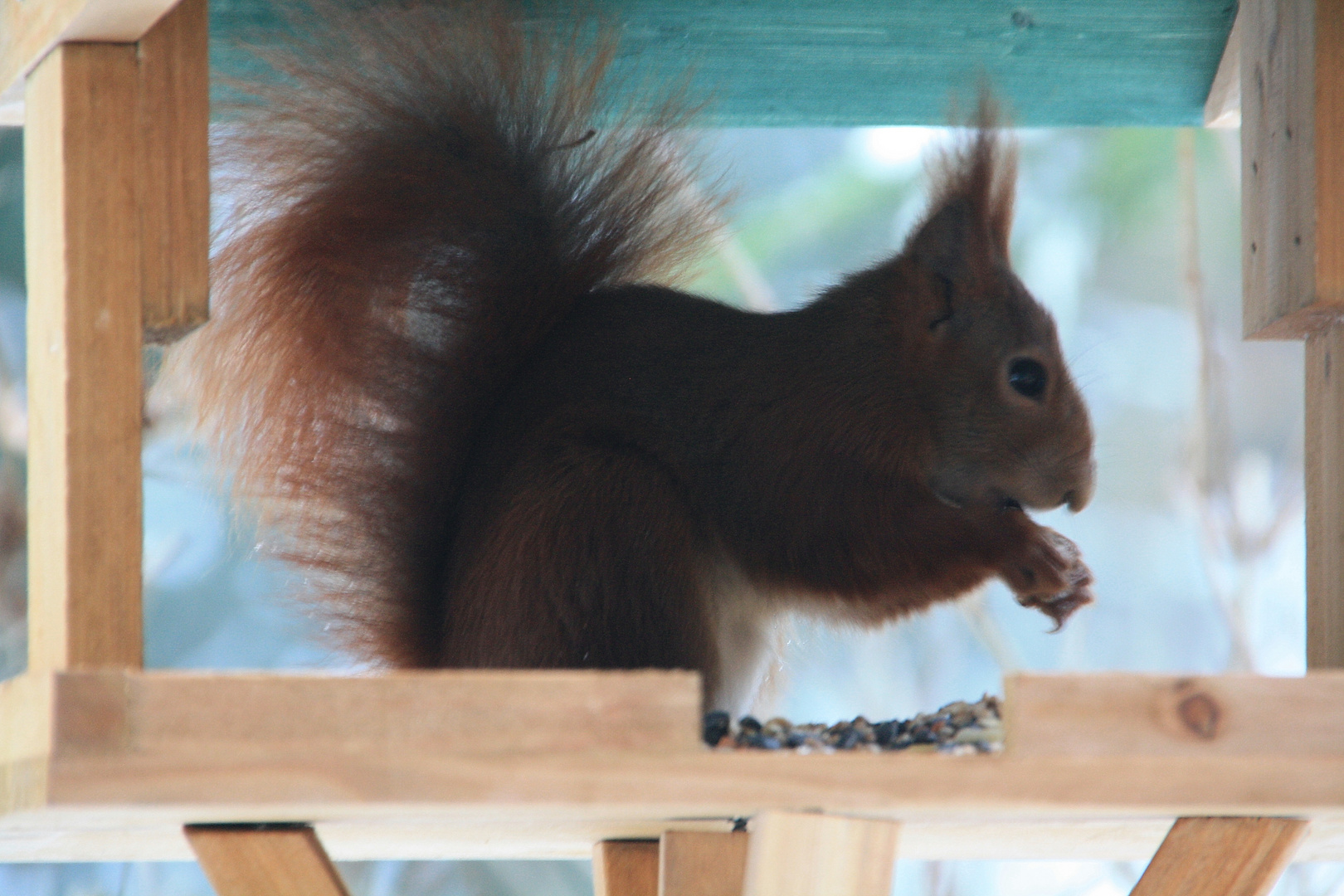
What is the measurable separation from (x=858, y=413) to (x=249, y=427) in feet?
1.75

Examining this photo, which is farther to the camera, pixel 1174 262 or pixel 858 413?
pixel 1174 262

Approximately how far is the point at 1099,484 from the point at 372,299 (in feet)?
14.4

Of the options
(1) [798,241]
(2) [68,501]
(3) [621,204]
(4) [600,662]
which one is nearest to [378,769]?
(2) [68,501]

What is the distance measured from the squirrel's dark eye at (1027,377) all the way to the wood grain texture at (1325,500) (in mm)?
221

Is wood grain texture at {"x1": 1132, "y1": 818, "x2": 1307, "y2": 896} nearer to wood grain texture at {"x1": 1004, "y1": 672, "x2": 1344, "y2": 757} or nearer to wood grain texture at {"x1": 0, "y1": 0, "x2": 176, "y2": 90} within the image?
wood grain texture at {"x1": 1004, "y1": 672, "x2": 1344, "y2": 757}

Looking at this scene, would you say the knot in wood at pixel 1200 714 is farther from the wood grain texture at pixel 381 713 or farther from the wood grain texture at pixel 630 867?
the wood grain texture at pixel 630 867

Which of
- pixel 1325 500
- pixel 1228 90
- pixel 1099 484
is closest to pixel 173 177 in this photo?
pixel 1325 500

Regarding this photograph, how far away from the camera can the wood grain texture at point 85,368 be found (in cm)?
88

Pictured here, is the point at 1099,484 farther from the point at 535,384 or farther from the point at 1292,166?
the point at 535,384

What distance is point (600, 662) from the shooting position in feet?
3.68

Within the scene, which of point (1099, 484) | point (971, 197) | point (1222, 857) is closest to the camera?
point (1222, 857)

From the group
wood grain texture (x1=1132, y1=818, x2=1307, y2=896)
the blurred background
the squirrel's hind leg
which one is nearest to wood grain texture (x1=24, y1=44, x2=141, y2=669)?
the squirrel's hind leg

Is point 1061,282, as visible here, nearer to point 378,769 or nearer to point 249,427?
point 249,427

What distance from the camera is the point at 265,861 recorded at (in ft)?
3.54
